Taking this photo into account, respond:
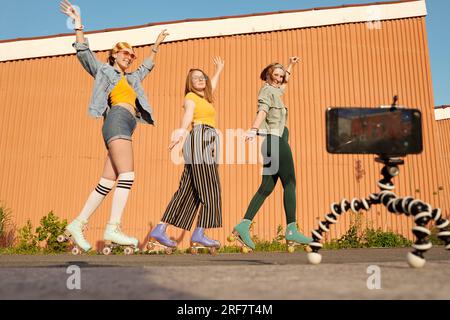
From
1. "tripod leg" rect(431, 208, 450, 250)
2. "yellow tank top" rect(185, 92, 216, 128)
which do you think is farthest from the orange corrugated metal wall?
"tripod leg" rect(431, 208, 450, 250)

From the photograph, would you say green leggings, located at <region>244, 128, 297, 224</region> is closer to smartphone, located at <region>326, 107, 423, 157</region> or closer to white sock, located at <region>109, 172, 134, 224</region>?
white sock, located at <region>109, 172, 134, 224</region>

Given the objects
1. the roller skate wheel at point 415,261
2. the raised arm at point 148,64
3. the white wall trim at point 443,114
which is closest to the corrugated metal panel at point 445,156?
the white wall trim at point 443,114

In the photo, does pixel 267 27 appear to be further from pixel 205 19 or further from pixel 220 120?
pixel 220 120

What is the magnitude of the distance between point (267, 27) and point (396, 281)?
275 inches

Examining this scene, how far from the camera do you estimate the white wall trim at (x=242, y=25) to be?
764 centimetres

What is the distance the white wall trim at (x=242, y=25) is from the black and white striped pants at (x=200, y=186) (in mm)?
4057

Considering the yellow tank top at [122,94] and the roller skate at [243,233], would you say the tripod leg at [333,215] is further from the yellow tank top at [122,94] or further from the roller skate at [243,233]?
the yellow tank top at [122,94]

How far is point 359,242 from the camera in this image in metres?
6.48

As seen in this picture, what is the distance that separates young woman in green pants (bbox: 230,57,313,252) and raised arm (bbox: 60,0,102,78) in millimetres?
1602

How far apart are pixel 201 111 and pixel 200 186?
0.76 meters

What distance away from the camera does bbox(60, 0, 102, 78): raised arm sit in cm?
375

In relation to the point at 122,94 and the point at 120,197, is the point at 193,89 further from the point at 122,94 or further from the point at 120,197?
the point at 120,197

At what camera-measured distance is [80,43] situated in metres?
3.78

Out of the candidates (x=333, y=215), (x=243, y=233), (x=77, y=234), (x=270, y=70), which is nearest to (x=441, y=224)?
(x=333, y=215)
